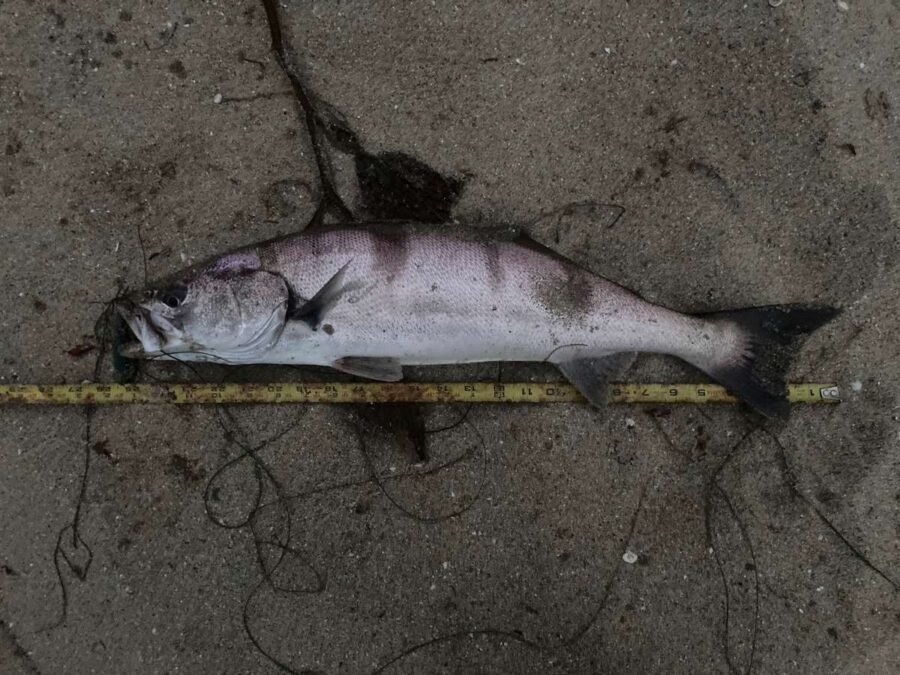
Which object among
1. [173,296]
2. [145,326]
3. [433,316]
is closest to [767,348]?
[433,316]

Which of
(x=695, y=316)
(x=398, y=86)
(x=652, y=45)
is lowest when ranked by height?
(x=695, y=316)

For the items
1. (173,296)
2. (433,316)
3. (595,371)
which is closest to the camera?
(173,296)

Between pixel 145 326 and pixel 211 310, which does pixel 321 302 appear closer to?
pixel 211 310

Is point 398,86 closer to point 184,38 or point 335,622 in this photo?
point 184,38

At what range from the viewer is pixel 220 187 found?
357 centimetres

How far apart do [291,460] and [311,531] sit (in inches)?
17.3

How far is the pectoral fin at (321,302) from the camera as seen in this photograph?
3076mm

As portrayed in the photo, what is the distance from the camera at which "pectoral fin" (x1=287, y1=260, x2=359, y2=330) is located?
3.08 meters

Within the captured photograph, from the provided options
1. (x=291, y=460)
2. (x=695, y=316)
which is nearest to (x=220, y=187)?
(x=291, y=460)

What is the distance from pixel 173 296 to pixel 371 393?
121 centimetres

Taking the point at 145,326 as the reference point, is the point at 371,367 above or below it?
below

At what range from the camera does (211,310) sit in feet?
10.1

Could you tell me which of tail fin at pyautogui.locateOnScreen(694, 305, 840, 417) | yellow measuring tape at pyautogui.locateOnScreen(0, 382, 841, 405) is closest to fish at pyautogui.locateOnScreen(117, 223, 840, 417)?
tail fin at pyautogui.locateOnScreen(694, 305, 840, 417)

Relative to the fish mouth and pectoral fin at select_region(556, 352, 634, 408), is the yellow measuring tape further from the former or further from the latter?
the fish mouth
